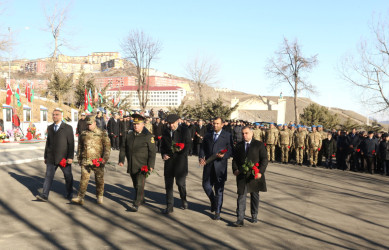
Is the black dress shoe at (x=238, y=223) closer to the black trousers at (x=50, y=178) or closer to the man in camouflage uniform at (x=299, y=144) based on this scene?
the black trousers at (x=50, y=178)

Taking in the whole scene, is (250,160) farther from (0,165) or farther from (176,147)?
(0,165)

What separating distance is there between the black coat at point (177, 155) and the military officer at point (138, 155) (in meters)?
0.29

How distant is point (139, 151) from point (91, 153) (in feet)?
3.53

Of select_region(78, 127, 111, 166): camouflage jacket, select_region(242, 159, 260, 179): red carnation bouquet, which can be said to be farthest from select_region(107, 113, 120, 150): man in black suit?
select_region(242, 159, 260, 179): red carnation bouquet

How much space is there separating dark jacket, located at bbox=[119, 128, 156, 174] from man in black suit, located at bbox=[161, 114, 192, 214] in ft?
0.95

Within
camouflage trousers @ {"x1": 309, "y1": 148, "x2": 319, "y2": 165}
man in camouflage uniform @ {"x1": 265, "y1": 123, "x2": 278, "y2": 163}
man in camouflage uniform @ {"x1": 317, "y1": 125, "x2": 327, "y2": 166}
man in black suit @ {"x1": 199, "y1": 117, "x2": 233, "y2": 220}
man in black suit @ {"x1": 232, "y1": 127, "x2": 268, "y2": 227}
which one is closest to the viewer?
man in black suit @ {"x1": 232, "y1": 127, "x2": 268, "y2": 227}

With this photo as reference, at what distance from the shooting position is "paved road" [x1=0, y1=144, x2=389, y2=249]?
219 inches

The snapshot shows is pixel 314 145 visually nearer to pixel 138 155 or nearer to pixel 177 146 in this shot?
pixel 177 146

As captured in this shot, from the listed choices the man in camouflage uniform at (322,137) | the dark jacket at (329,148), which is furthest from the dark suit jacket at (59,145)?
the man in camouflage uniform at (322,137)

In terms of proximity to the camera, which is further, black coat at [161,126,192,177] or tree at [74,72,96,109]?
tree at [74,72,96,109]

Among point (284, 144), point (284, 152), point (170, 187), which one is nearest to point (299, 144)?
point (284, 144)

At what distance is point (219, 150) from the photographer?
283 inches

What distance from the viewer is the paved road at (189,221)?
5.56m

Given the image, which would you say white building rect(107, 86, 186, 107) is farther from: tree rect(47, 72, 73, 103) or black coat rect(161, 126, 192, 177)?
black coat rect(161, 126, 192, 177)
